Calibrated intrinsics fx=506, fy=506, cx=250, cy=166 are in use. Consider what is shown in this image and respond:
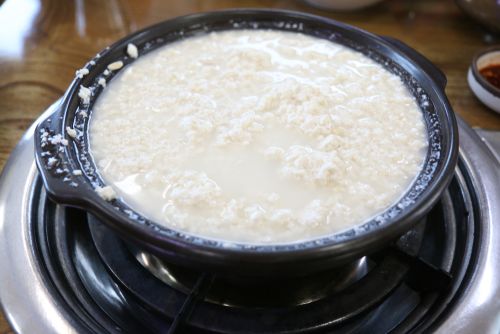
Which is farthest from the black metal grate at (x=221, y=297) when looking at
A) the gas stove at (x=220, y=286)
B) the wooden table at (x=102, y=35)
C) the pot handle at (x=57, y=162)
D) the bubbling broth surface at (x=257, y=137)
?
the wooden table at (x=102, y=35)

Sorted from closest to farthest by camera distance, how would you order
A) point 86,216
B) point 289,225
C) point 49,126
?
1. point 289,225
2. point 49,126
3. point 86,216

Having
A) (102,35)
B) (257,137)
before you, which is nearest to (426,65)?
(257,137)

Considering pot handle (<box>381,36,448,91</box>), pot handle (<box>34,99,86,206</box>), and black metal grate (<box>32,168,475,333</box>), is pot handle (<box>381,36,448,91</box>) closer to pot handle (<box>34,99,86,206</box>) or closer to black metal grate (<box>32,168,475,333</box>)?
black metal grate (<box>32,168,475,333</box>)

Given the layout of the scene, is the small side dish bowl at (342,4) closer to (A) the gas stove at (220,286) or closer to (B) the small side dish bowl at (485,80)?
(B) the small side dish bowl at (485,80)

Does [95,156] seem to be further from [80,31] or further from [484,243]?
[80,31]

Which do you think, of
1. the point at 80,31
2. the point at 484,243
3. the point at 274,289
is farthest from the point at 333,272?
the point at 80,31

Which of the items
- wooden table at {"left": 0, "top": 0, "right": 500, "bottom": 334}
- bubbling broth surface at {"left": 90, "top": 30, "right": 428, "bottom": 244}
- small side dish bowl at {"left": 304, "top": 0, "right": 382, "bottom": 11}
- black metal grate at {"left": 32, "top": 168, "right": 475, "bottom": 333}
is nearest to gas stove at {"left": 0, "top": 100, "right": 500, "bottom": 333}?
black metal grate at {"left": 32, "top": 168, "right": 475, "bottom": 333}
